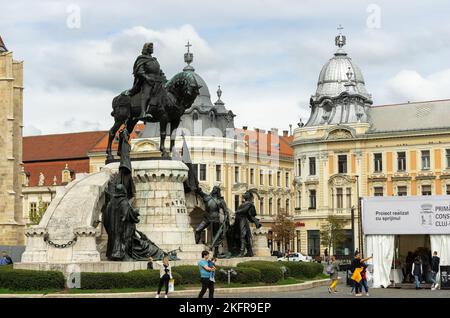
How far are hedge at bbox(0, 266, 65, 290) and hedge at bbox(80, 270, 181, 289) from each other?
0.76 metres

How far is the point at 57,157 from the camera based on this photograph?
403 feet

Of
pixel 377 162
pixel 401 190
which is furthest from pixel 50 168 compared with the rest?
pixel 401 190

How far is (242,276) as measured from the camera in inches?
1356

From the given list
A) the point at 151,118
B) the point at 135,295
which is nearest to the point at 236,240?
the point at 151,118

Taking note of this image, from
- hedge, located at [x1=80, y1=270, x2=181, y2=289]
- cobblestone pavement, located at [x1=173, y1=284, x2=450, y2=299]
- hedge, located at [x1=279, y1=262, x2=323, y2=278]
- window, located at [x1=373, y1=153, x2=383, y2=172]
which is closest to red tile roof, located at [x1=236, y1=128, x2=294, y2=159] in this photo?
window, located at [x1=373, y1=153, x2=383, y2=172]

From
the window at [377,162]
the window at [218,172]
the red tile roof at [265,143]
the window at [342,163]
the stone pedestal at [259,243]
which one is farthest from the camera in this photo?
the red tile roof at [265,143]

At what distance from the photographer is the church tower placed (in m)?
87.4

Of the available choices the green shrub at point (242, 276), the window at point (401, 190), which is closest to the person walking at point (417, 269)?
the green shrub at point (242, 276)

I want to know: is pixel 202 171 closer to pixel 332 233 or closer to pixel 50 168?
pixel 332 233

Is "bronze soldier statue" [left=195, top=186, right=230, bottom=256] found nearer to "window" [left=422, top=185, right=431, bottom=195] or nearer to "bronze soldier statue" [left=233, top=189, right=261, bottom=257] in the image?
"bronze soldier statue" [left=233, top=189, right=261, bottom=257]

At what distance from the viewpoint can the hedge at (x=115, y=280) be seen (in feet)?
101

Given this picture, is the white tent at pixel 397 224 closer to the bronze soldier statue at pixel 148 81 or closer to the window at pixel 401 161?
the bronze soldier statue at pixel 148 81

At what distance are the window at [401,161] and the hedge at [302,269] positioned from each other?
173ft
